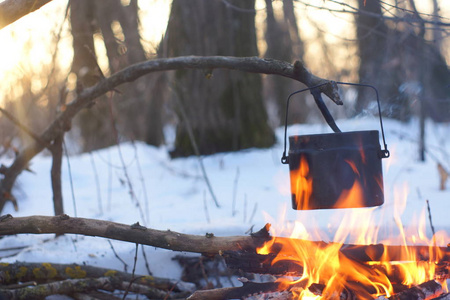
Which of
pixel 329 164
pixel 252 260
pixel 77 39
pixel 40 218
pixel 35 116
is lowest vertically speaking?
pixel 252 260

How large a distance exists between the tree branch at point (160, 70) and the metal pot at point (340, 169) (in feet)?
0.64

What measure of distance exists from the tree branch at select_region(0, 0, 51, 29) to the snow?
147 cm

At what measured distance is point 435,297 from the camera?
6.77 feet

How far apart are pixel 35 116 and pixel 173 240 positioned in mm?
12507

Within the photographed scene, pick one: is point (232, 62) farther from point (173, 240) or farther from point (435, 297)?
point (435, 297)

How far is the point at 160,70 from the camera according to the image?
2.89m

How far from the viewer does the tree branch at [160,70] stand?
2244mm

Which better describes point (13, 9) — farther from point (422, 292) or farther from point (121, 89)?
point (121, 89)

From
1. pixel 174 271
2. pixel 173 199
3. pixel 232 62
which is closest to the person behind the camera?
pixel 232 62

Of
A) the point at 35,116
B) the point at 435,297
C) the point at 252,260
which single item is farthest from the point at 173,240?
the point at 35,116

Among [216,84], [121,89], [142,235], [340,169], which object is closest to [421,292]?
[340,169]

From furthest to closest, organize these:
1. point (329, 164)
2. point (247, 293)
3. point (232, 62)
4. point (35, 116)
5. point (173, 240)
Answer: point (35, 116) < point (232, 62) < point (173, 240) < point (247, 293) < point (329, 164)

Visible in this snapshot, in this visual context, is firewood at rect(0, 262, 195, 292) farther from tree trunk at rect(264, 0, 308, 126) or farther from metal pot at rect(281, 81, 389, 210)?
tree trunk at rect(264, 0, 308, 126)

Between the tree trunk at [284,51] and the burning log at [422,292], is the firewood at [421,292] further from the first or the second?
the tree trunk at [284,51]
